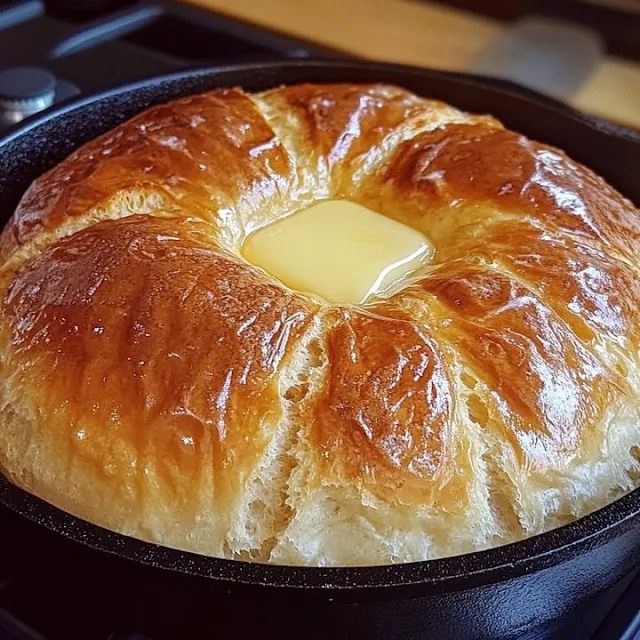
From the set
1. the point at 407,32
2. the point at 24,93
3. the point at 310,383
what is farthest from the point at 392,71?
the point at 407,32

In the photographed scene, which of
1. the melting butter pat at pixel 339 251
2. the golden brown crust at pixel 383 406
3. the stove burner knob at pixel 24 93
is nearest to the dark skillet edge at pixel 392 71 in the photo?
the stove burner knob at pixel 24 93

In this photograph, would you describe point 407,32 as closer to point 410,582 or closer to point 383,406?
point 383,406

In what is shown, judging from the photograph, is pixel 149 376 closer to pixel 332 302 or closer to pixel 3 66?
pixel 332 302

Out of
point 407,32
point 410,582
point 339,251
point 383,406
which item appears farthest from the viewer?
point 407,32

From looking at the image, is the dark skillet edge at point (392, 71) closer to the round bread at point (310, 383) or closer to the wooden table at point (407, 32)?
the round bread at point (310, 383)

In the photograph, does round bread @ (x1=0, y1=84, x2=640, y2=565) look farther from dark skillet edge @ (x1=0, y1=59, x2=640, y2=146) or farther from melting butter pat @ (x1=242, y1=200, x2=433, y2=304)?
dark skillet edge @ (x1=0, y1=59, x2=640, y2=146)

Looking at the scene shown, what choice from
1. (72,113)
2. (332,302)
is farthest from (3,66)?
(332,302)

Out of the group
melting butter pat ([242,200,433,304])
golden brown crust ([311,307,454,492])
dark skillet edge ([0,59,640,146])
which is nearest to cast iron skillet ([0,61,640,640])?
golden brown crust ([311,307,454,492])

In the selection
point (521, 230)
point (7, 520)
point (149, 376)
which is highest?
point (521, 230)
